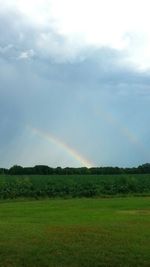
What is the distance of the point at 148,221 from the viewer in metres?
21.8

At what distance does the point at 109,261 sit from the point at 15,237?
4563 mm

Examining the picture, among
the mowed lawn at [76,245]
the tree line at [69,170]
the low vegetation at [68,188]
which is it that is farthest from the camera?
the tree line at [69,170]

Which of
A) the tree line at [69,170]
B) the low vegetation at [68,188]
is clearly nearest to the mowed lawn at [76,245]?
the low vegetation at [68,188]

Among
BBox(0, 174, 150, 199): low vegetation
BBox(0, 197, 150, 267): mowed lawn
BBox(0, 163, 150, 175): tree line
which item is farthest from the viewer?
BBox(0, 163, 150, 175): tree line

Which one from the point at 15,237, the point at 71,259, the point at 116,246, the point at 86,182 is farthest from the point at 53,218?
the point at 86,182

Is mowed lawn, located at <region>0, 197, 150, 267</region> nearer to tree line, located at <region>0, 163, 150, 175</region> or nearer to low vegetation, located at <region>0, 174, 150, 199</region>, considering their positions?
low vegetation, located at <region>0, 174, 150, 199</region>

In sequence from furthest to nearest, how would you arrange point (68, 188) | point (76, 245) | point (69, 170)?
point (69, 170), point (68, 188), point (76, 245)

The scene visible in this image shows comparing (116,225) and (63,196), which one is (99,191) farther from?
(116,225)

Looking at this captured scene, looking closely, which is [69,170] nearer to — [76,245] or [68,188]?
[68,188]

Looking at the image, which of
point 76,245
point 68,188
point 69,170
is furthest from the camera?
point 69,170

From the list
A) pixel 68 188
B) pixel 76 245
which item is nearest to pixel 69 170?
pixel 68 188

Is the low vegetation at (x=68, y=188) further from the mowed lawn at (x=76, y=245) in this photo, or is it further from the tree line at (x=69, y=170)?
the tree line at (x=69, y=170)

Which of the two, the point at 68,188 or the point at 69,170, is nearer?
the point at 68,188

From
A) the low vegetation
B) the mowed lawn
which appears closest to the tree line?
the low vegetation
